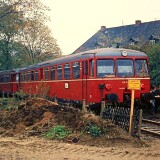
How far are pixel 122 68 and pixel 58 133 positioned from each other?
261 inches

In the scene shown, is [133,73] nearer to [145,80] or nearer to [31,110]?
[145,80]

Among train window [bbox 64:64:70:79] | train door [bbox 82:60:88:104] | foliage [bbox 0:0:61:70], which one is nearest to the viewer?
train door [bbox 82:60:88:104]

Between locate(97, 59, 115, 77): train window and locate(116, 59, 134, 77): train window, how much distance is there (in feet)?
1.02

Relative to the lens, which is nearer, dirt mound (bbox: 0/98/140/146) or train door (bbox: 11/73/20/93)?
dirt mound (bbox: 0/98/140/146)

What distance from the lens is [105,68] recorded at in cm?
1769

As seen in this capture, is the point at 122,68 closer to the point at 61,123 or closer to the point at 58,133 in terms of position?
the point at 61,123

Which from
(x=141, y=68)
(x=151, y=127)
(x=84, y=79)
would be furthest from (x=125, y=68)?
(x=151, y=127)

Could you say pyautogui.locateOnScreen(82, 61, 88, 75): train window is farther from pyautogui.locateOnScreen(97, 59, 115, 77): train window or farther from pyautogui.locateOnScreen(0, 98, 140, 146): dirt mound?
pyautogui.locateOnScreen(0, 98, 140, 146): dirt mound

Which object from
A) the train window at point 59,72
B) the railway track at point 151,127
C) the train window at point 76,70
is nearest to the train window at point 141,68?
the railway track at point 151,127

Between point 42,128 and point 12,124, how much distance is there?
1.83 meters

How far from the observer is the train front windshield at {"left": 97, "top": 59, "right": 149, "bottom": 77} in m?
17.6

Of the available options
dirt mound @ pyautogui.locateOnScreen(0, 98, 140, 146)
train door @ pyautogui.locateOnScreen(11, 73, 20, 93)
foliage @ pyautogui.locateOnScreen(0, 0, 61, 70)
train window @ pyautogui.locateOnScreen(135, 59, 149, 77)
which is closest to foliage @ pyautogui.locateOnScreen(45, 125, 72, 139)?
dirt mound @ pyautogui.locateOnScreen(0, 98, 140, 146)

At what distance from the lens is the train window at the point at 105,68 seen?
17.5 metres

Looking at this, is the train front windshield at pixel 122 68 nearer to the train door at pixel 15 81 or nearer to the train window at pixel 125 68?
the train window at pixel 125 68
